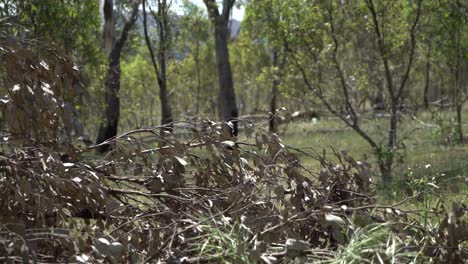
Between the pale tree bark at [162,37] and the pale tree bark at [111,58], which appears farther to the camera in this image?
the pale tree bark at [162,37]

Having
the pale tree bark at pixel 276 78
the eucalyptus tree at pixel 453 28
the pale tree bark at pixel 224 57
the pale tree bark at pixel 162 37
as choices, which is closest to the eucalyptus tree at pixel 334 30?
the eucalyptus tree at pixel 453 28

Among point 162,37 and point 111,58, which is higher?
point 162,37

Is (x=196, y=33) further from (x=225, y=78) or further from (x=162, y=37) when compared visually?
(x=225, y=78)

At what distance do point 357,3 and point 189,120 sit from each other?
6972 mm

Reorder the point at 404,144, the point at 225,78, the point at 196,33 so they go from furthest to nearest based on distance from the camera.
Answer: the point at 196,33, the point at 225,78, the point at 404,144

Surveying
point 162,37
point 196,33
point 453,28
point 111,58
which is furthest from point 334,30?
point 196,33

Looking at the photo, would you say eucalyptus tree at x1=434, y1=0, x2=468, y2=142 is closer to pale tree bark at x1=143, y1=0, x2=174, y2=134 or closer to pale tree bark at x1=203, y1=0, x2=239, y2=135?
pale tree bark at x1=203, y1=0, x2=239, y2=135

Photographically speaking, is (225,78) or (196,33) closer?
(225,78)

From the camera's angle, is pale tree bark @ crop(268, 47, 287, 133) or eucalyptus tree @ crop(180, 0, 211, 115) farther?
eucalyptus tree @ crop(180, 0, 211, 115)

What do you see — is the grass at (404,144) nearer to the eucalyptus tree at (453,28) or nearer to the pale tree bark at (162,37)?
the eucalyptus tree at (453,28)

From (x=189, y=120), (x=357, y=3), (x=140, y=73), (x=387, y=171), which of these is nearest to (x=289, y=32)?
(x=357, y=3)

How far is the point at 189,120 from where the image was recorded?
14.1ft

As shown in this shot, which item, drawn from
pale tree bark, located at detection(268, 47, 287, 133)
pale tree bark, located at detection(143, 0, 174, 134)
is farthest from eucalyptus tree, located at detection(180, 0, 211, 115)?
pale tree bark, located at detection(143, 0, 174, 134)

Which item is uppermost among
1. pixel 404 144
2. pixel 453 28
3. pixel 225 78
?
pixel 453 28
